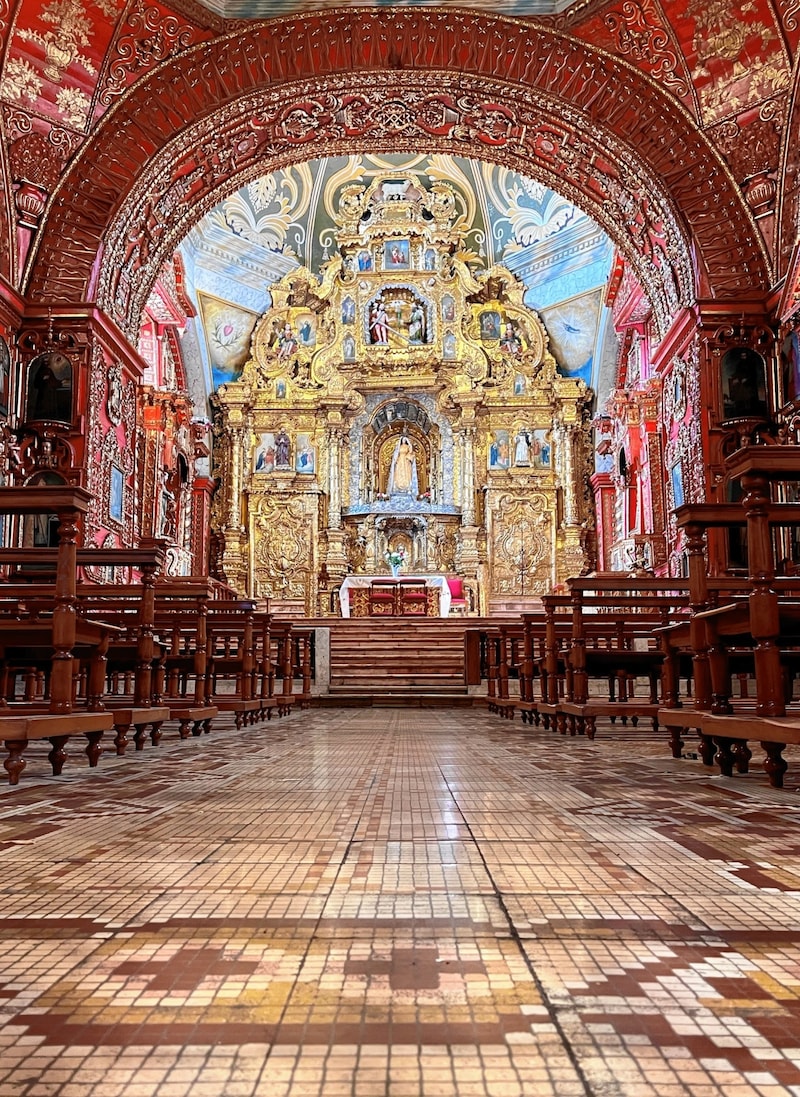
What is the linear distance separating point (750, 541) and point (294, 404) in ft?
61.5

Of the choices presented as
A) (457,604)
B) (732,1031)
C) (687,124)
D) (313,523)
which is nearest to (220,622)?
(732,1031)

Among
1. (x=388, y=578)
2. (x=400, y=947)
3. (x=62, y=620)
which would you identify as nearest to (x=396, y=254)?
(x=388, y=578)

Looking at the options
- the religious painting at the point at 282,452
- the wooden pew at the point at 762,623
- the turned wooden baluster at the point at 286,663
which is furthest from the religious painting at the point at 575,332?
the wooden pew at the point at 762,623

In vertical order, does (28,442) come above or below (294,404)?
below

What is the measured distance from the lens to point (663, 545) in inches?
592

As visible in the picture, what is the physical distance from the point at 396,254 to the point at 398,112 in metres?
8.25

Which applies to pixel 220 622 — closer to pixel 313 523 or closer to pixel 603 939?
pixel 603 939

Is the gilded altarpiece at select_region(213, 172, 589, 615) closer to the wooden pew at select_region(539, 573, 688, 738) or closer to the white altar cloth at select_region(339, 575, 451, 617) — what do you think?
the white altar cloth at select_region(339, 575, 451, 617)

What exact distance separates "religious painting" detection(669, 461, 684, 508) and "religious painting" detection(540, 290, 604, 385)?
7968 millimetres

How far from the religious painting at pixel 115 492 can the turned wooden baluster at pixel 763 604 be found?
10.7 metres

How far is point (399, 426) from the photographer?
21.9 m

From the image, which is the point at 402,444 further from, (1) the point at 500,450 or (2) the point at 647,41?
(2) the point at 647,41

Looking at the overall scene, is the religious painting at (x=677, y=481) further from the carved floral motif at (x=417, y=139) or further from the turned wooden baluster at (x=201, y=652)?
the turned wooden baluster at (x=201, y=652)

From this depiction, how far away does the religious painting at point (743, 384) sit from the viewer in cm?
1159
